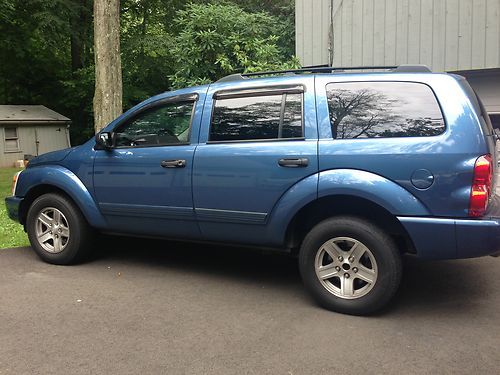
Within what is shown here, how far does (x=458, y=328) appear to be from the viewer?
144 inches

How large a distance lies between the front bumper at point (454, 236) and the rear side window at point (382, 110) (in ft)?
2.18

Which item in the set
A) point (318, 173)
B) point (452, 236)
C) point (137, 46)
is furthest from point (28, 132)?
point (452, 236)

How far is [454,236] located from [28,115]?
2259 cm

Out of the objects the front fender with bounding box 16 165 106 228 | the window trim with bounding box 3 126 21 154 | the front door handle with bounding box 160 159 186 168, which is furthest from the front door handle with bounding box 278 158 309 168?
the window trim with bounding box 3 126 21 154

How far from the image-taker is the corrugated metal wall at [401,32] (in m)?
8.20

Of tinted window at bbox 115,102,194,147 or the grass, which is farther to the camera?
the grass

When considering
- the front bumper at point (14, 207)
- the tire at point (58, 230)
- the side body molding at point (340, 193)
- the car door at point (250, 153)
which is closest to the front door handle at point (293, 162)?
the car door at point (250, 153)

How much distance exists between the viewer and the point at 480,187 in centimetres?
348

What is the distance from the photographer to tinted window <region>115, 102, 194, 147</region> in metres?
4.69

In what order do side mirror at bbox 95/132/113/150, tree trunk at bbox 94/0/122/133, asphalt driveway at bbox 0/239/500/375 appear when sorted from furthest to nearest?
tree trunk at bbox 94/0/122/133
side mirror at bbox 95/132/113/150
asphalt driveway at bbox 0/239/500/375

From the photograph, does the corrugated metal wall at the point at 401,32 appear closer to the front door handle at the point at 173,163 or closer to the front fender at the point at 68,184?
the front door handle at the point at 173,163

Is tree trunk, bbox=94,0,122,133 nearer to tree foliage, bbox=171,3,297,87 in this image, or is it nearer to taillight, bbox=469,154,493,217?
tree foliage, bbox=171,3,297,87

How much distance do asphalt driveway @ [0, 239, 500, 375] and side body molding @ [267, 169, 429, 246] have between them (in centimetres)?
74

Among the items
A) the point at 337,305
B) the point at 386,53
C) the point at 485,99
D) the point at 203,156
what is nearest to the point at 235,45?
the point at 386,53
